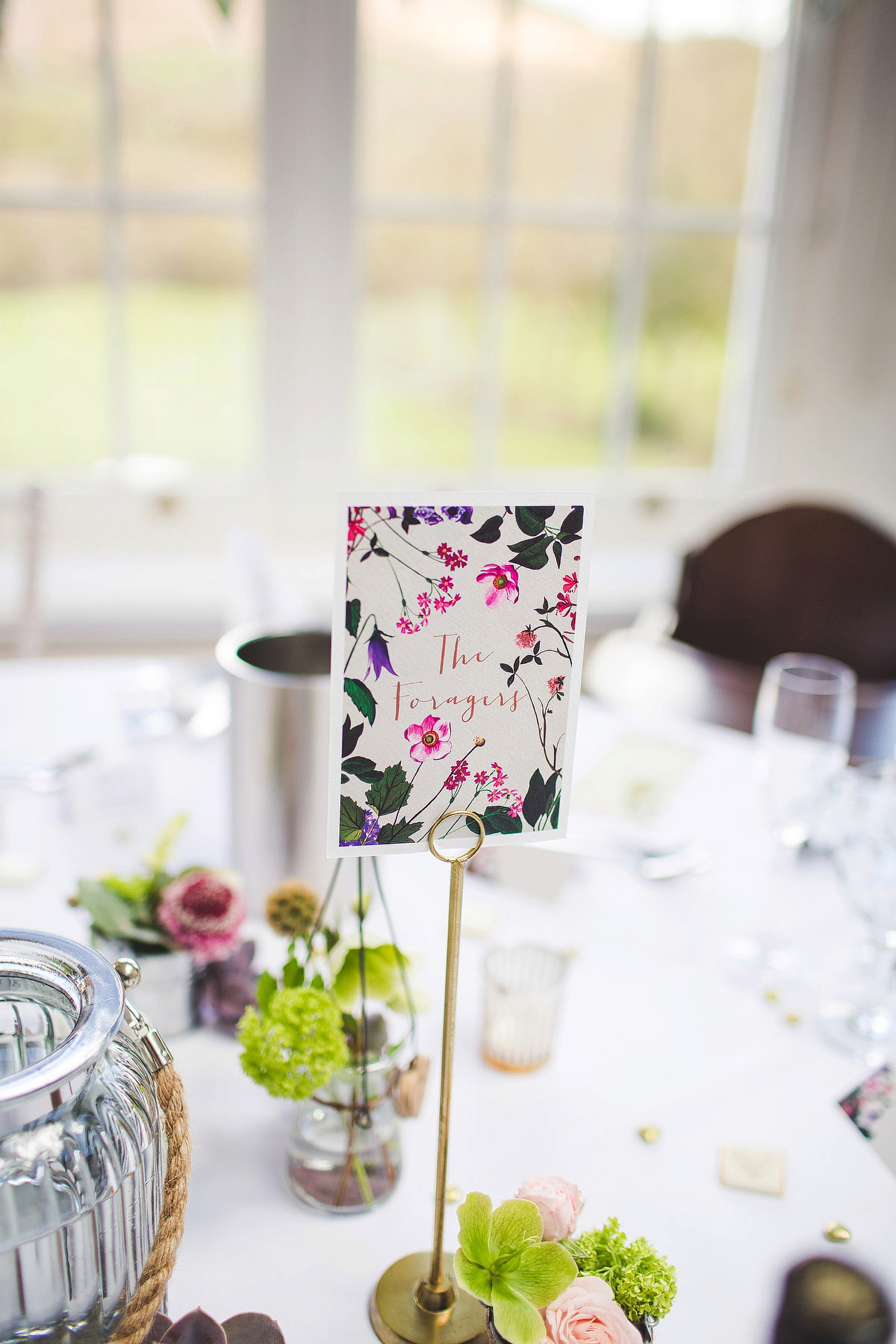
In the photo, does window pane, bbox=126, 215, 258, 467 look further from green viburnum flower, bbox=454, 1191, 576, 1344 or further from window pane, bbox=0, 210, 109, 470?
green viburnum flower, bbox=454, 1191, 576, 1344

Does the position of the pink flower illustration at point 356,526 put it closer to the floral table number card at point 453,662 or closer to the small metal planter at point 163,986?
the floral table number card at point 453,662

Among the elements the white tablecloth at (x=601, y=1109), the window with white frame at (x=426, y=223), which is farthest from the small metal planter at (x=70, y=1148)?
the window with white frame at (x=426, y=223)

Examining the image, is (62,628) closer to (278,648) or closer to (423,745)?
(278,648)

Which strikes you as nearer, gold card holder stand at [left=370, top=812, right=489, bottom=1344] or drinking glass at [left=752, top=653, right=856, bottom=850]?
gold card holder stand at [left=370, top=812, right=489, bottom=1344]

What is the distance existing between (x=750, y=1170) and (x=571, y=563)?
417 millimetres

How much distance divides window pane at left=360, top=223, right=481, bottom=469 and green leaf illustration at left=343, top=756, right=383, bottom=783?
6.55ft

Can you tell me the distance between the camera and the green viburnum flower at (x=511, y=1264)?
1.51 feet

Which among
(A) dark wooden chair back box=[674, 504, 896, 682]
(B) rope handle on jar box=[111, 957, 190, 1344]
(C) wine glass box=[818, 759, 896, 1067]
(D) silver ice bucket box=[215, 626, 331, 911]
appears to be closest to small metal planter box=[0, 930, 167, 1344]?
(B) rope handle on jar box=[111, 957, 190, 1344]

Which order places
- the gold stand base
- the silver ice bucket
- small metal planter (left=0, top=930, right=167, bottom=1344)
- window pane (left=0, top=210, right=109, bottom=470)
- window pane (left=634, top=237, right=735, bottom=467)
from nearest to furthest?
small metal planter (left=0, top=930, right=167, bottom=1344), the gold stand base, the silver ice bucket, window pane (left=0, top=210, right=109, bottom=470), window pane (left=634, top=237, right=735, bottom=467)

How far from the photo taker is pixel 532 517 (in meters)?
0.49

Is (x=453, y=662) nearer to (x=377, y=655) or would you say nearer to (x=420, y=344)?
(x=377, y=655)

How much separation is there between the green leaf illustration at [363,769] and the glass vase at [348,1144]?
22 cm

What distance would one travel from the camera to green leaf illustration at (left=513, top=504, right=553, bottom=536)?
19.2 inches

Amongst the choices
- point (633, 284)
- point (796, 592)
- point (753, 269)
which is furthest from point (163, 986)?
point (753, 269)
